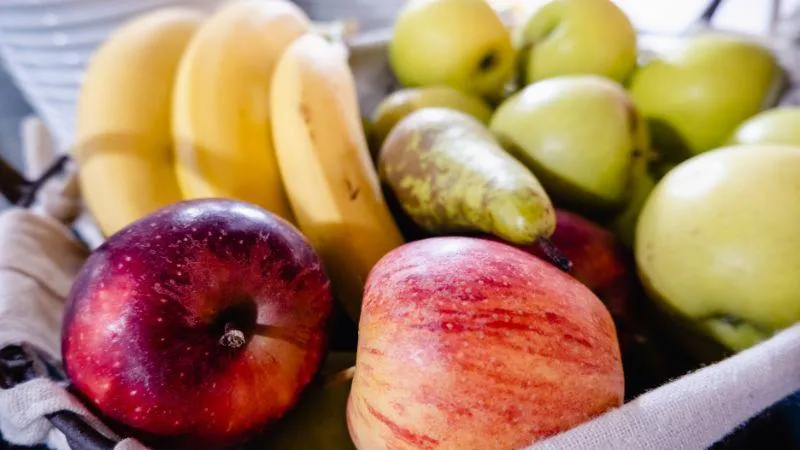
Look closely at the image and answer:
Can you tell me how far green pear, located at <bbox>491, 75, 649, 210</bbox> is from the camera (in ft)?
1.62

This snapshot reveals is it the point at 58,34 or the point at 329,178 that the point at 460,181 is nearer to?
the point at 329,178

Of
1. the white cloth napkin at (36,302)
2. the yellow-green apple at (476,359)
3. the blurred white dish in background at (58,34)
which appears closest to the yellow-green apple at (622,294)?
the yellow-green apple at (476,359)

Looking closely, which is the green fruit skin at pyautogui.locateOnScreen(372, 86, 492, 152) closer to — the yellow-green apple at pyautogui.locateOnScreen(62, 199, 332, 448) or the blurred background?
the blurred background

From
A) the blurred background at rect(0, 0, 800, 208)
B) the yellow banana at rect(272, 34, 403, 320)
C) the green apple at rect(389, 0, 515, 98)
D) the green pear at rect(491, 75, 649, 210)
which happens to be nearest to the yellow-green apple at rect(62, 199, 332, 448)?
the yellow banana at rect(272, 34, 403, 320)

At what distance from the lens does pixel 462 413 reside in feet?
1.01

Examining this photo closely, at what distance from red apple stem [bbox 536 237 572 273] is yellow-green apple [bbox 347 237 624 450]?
2cm

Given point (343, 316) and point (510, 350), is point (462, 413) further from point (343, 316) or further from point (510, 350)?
point (343, 316)

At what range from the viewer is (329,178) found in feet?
1.59

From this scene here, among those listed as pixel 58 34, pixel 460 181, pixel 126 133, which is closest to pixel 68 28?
pixel 58 34

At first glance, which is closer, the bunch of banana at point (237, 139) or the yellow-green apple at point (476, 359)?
the yellow-green apple at point (476, 359)

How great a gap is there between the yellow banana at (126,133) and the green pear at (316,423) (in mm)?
217

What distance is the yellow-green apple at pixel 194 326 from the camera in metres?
0.32

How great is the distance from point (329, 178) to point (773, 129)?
1.17ft

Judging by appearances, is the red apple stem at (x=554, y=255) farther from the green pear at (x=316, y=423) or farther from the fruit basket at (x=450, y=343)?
the green pear at (x=316, y=423)
